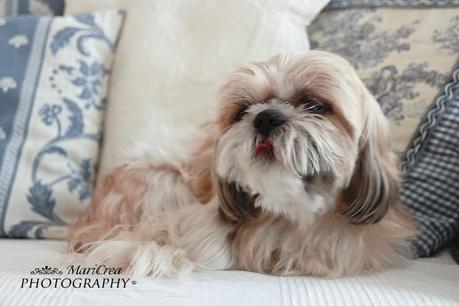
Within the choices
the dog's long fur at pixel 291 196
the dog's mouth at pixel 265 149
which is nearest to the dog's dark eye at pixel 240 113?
the dog's long fur at pixel 291 196

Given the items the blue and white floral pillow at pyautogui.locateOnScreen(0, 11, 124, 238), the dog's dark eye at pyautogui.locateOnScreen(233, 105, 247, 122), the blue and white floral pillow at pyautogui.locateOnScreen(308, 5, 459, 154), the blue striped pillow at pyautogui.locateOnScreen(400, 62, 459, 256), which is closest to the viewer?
the dog's dark eye at pyautogui.locateOnScreen(233, 105, 247, 122)

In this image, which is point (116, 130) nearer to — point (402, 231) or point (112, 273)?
point (112, 273)

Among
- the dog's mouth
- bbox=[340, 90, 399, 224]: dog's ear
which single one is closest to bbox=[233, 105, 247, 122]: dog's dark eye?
the dog's mouth

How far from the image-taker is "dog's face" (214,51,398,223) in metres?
1.12

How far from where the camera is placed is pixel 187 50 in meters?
1.74

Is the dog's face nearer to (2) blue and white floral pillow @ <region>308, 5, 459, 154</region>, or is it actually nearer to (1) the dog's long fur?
(1) the dog's long fur

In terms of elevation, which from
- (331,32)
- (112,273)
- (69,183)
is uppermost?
(331,32)

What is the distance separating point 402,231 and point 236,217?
1.25 feet

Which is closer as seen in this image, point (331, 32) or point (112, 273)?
point (112, 273)

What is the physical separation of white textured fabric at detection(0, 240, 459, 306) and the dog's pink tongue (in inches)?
9.9

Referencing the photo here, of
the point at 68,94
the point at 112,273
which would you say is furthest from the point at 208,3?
the point at 112,273

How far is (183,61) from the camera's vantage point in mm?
1736

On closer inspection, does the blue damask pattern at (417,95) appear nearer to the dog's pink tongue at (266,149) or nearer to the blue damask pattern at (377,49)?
the blue damask pattern at (377,49)

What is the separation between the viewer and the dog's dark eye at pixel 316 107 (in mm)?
1167
